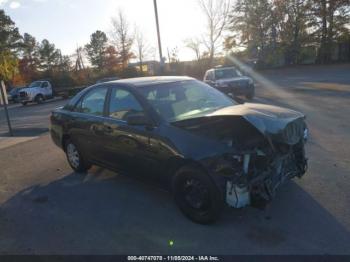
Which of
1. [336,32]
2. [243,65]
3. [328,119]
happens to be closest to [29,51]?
[243,65]

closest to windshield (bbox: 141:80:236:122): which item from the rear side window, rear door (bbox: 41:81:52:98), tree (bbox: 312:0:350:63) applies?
the rear side window

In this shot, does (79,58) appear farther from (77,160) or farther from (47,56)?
(77,160)

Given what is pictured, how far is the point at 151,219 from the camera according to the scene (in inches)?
156

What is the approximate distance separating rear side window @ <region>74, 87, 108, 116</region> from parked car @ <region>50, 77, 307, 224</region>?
0.10ft

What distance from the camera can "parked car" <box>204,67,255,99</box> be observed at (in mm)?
14094

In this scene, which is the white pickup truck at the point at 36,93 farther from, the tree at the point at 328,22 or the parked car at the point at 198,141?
the tree at the point at 328,22

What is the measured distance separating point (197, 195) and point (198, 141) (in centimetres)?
62

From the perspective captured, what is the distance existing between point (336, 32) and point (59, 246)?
1631 inches

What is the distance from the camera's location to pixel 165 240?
3.47 m

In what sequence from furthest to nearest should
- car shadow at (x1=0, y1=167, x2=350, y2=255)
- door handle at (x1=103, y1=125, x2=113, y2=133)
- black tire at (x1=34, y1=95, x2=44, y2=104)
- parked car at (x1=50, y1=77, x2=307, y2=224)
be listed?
black tire at (x1=34, y1=95, x2=44, y2=104)
door handle at (x1=103, y1=125, x2=113, y2=133)
parked car at (x1=50, y1=77, x2=307, y2=224)
car shadow at (x1=0, y1=167, x2=350, y2=255)

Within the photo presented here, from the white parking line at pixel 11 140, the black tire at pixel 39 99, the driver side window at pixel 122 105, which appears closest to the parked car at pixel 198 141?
the driver side window at pixel 122 105

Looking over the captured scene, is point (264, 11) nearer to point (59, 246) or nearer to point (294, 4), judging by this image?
point (294, 4)

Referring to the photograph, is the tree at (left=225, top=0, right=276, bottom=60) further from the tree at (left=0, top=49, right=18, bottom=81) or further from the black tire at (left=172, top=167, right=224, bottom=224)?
the black tire at (left=172, top=167, right=224, bottom=224)

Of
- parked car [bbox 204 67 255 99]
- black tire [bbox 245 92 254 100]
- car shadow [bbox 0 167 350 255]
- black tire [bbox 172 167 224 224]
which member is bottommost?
car shadow [bbox 0 167 350 255]
